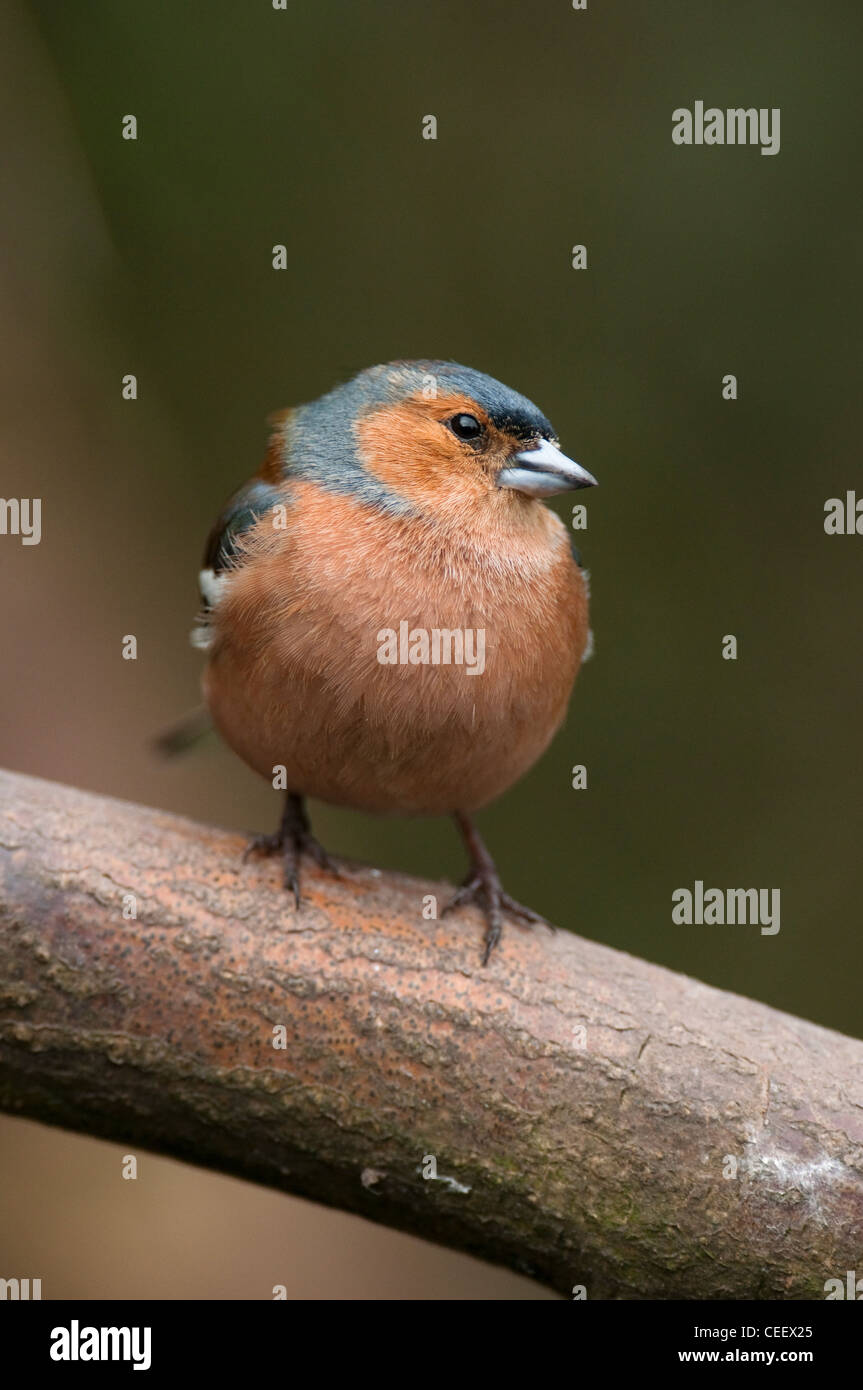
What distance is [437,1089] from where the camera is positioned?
3.14m

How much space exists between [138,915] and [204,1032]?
13.6 inches

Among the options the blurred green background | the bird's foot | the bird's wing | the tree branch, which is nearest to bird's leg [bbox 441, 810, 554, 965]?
the bird's foot

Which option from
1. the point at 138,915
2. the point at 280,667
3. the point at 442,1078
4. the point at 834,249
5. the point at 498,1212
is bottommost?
the point at 498,1212

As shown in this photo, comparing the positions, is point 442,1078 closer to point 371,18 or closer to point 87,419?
point 87,419

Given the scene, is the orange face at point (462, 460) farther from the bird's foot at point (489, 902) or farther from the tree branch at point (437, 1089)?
the tree branch at point (437, 1089)

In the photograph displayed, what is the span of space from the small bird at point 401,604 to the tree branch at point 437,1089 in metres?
0.36

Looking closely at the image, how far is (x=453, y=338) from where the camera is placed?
19.7 feet

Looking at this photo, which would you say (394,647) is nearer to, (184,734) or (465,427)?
(465,427)

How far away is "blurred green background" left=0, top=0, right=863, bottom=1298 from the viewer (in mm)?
5703

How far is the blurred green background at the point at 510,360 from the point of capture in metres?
5.70

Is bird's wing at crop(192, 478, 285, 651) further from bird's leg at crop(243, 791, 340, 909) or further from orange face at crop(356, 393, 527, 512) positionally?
bird's leg at crop(243, 791, 340, 909)

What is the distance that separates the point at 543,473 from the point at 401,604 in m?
0.54

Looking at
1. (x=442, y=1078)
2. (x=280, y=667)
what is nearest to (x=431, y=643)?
(x=280, y=667)

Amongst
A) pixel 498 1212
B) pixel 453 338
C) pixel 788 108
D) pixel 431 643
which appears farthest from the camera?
pixel 453 338
